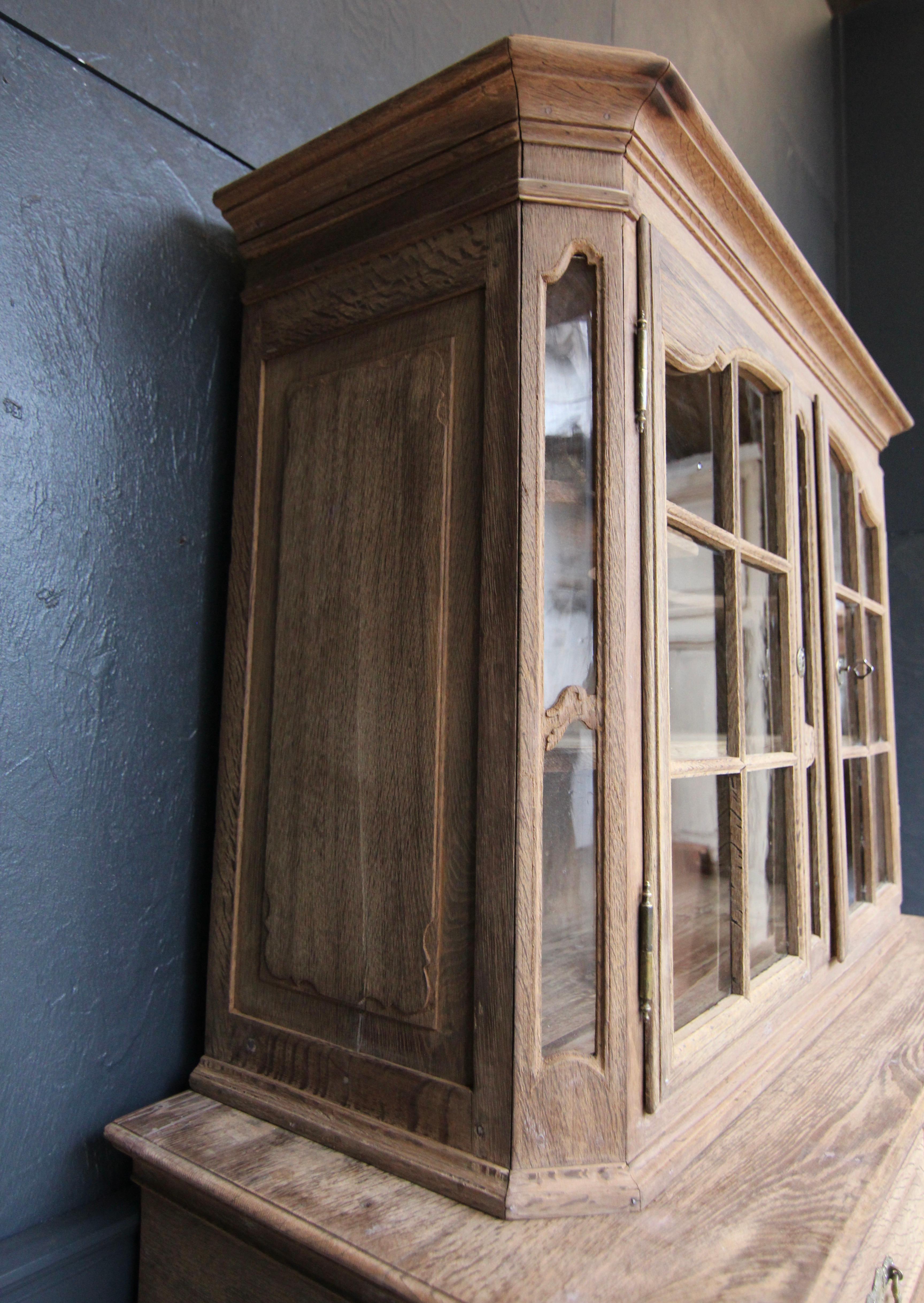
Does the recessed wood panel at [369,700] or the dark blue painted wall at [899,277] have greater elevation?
the dark blue painted wall at [899,277]

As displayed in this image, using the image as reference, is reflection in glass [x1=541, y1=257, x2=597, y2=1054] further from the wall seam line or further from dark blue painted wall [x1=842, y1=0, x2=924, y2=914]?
dark blue painted wall [x1=842, y1=0, x2=924, y2=914]

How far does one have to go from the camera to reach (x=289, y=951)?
800 mm

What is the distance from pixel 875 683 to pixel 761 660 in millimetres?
723

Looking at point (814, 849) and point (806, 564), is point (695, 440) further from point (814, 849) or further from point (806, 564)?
point (814, 849)

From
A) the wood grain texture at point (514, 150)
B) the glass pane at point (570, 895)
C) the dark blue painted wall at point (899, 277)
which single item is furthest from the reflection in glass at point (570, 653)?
the dark blue painted wall at point (899, 277)

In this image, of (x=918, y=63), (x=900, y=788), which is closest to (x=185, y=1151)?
(x=900, y=788)

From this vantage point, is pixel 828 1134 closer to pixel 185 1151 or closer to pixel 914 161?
pixel 185 1151

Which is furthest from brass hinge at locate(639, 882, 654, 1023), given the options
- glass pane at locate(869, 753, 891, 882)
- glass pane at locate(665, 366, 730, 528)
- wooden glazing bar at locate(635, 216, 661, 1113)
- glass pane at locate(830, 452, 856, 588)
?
glass pane at locate(869, 753, 891, 882)

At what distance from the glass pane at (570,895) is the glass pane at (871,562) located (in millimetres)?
1117

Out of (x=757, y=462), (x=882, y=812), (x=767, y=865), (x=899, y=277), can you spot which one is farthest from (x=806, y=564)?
(x=899, y=277)

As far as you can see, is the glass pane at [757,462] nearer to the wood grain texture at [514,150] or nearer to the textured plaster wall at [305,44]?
the wood grain texture at [514,150]

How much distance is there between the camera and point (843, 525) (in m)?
1.44

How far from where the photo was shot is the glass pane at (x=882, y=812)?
154 cm

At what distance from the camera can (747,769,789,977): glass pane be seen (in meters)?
0.97
